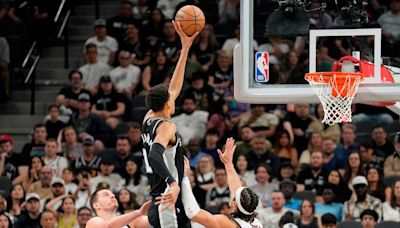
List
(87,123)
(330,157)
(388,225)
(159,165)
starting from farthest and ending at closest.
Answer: (87,123)
(330,157)
(388,225)
(159,165)

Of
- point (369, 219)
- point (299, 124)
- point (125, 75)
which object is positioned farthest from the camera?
point (125, 75)

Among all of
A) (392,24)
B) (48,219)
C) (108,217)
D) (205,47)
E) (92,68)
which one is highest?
(392,24)

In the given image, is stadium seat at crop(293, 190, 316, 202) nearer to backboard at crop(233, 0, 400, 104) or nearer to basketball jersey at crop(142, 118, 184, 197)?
backboard at crop(233, 0, 400, 104)

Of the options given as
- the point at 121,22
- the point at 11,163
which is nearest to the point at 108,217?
the point at 11,163

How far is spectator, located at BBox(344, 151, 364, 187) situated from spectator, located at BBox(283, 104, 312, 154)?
1053mm

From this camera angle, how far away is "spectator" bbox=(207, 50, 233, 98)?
53.5 feet

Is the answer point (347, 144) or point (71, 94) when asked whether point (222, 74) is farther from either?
point (347, 144)

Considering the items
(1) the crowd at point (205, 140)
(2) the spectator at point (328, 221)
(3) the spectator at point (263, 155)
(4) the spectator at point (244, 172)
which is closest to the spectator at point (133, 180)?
(1) the crowd at point (205, 140)

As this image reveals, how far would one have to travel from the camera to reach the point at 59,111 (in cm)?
1662

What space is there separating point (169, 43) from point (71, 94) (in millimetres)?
1655

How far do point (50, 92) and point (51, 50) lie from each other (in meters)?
1.03

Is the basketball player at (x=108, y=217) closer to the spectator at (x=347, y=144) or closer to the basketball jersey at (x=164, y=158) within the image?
the basketball jersey at (x=164, y=158)

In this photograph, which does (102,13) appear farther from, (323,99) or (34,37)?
(323,99)

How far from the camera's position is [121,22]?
18016mm
